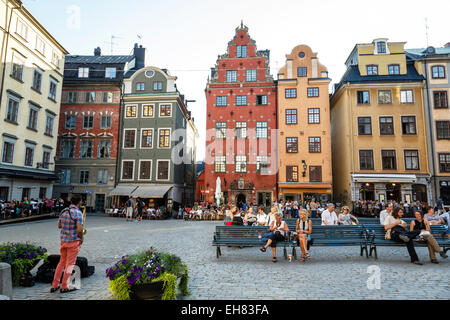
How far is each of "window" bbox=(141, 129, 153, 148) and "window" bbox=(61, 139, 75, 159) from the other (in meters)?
8.39

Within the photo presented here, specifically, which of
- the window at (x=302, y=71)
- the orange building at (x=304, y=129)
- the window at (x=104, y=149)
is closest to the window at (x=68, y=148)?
the window at (x=104, y=149)

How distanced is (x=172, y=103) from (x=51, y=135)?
13.2 meters

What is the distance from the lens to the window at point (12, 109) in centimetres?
2317

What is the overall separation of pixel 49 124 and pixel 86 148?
4661mm

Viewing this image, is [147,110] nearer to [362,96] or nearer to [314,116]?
[314,116]

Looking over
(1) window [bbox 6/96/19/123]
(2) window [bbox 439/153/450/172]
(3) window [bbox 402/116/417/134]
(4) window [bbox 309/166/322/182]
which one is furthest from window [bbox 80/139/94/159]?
(2) window [bbox 439/153/450/172]

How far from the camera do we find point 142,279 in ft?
15.4

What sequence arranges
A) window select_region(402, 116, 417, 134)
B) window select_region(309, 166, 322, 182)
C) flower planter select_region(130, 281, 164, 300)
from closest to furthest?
flower planter select_region(130, 281, 164, 300) < window select_region(402, 116, 417, 134) < window select_region(309, 166, 322, 182)

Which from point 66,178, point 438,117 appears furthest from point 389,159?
point 66,178

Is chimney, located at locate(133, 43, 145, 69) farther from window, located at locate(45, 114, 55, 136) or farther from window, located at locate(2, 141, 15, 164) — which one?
window, located at locate(2, 141, 15, 164)

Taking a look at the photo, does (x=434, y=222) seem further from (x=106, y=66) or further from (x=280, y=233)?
(x=106, y=66)

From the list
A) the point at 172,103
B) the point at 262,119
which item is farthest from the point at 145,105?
the point at 262,119

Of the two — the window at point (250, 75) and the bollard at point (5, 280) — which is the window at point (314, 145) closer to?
the window at point (250, 75)

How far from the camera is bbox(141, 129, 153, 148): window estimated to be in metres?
31.7
